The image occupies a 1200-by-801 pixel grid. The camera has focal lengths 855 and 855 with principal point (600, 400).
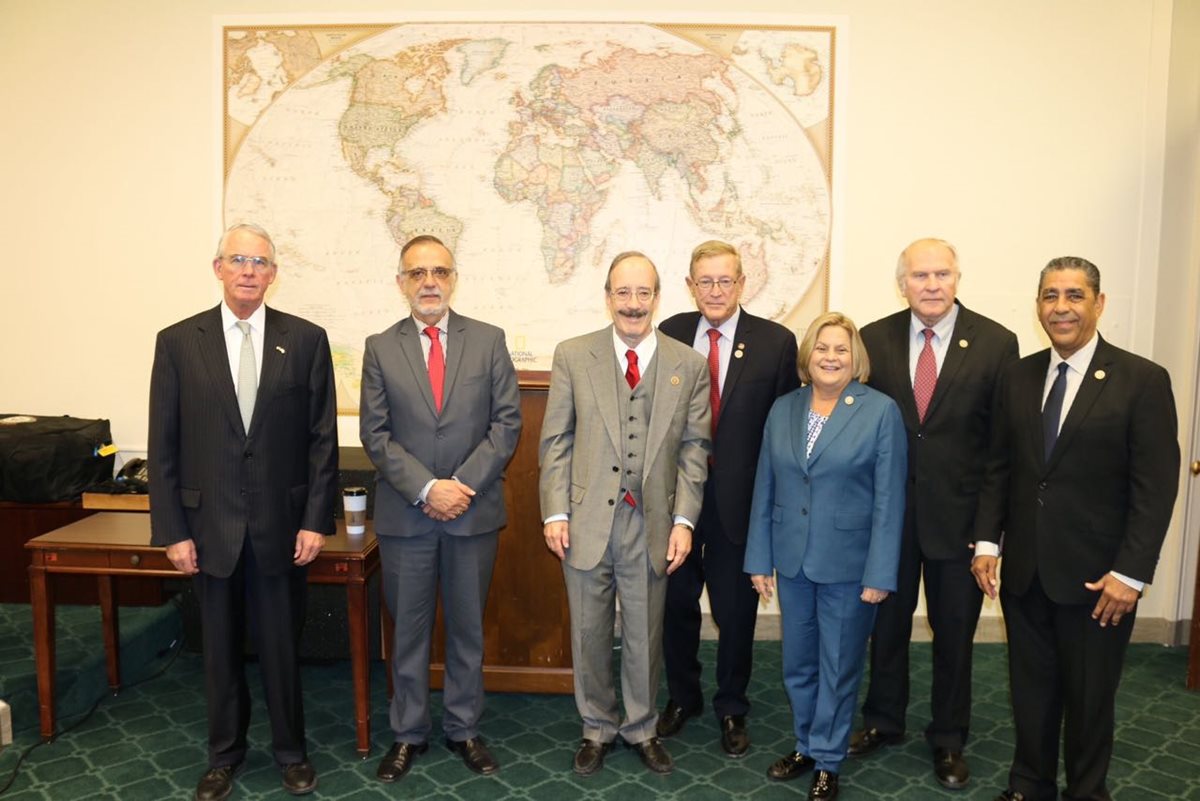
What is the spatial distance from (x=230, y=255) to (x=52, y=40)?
291 cm

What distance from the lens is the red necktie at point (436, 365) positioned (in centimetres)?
306

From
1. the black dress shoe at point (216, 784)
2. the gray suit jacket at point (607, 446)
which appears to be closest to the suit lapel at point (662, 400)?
the gray suit jacket at point (607, 446)

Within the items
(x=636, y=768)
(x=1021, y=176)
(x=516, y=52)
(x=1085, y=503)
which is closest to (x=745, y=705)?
(x=636, y=768)

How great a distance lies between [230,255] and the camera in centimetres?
283

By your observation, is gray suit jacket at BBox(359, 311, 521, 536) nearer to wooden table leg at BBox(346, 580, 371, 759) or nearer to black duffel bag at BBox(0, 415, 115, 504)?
wooden table leg at BBox(346, 580, 371, 759)

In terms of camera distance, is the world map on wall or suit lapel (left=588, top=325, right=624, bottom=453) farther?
the world map on wall

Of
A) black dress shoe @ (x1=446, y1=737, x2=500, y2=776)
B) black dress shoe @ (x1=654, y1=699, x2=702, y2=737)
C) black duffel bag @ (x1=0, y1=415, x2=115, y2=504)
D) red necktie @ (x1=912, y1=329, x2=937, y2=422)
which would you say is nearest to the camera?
red necktie @ (x1=912, y1=329, x2=937, y2=422)

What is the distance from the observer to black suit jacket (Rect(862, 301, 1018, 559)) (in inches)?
117

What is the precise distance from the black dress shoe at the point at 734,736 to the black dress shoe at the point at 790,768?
15 cm

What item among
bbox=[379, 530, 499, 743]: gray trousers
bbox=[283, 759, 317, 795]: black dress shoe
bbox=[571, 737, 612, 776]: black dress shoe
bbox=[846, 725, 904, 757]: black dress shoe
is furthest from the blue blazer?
bbox=[283, 759, 317, 795]: black dress shoe

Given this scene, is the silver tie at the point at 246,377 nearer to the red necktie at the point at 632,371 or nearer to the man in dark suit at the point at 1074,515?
the red necktie at the point at 632,371

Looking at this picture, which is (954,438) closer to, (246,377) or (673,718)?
(673,718)

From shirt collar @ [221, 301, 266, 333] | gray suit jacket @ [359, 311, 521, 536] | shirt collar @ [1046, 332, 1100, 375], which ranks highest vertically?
shirt collar @ [221, 301, 266, 333]

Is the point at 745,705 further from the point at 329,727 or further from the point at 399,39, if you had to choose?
the point at 399,39
